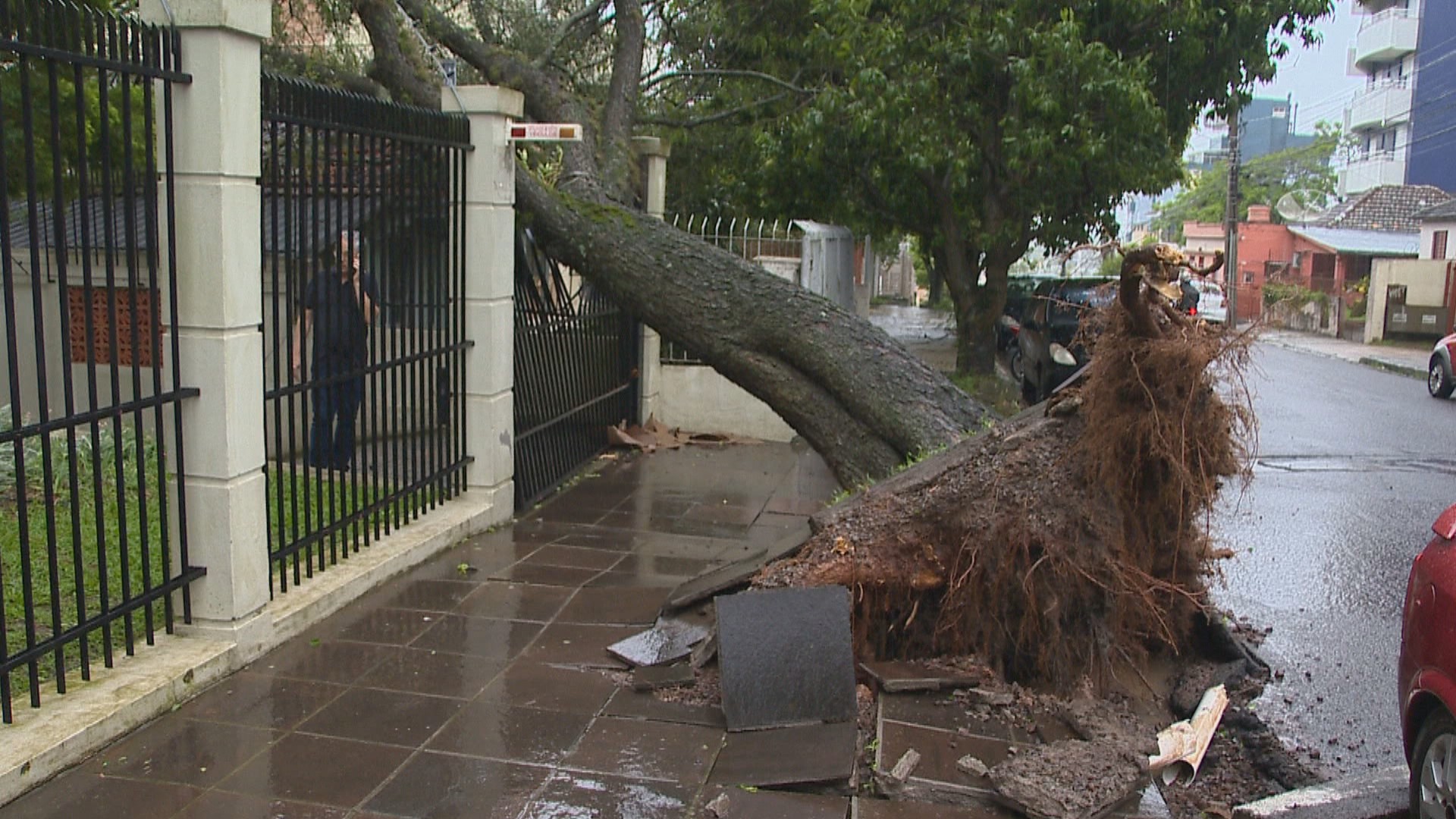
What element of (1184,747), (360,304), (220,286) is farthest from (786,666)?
(360,304)

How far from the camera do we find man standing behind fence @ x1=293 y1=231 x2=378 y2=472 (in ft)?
20.4

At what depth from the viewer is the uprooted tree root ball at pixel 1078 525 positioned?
5.04 meters

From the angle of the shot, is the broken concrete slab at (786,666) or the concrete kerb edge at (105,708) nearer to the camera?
the concrete kerb edge at (105,708)

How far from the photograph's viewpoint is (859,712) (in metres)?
4.91

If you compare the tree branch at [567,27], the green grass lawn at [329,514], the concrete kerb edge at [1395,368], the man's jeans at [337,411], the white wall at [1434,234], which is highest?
the tree branch at [567,27]

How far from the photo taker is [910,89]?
14.5m

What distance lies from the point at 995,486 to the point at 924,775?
1483 mm

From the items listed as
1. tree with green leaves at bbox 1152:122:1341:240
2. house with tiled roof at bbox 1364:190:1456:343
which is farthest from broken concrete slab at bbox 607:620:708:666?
tree with green leaves at bbox 1152:122:1341:240

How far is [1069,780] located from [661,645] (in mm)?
2058

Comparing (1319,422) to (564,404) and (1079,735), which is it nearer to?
(564,404)

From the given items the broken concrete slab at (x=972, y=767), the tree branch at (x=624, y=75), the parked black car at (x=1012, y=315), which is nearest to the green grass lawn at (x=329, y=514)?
the broken concrete slab at (x=972, y=767)

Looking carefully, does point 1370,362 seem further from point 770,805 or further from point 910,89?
point 770,805

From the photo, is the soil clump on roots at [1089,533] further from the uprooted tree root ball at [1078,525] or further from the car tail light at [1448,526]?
the car tail light at [1448,526]

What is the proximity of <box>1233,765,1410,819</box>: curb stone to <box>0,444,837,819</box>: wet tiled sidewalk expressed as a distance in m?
2.01
